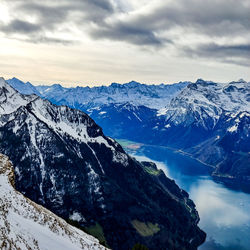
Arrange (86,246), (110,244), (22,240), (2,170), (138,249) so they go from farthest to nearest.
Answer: (110,244) < (138,249) < (2,170) < (86,246) < (22,240)

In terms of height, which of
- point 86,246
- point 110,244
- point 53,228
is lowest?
point 110,244

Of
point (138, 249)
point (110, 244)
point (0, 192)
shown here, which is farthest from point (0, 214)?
point (110, 244)

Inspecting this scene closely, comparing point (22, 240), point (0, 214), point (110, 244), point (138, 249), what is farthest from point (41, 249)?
point (110, 244)

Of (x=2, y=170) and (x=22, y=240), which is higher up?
(x=2, y=170)

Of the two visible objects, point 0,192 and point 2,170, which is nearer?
point 0,192

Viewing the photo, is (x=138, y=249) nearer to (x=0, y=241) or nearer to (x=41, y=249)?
(x=41, y=249)

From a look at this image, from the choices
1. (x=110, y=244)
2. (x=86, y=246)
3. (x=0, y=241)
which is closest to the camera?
(x=0, y=241)
